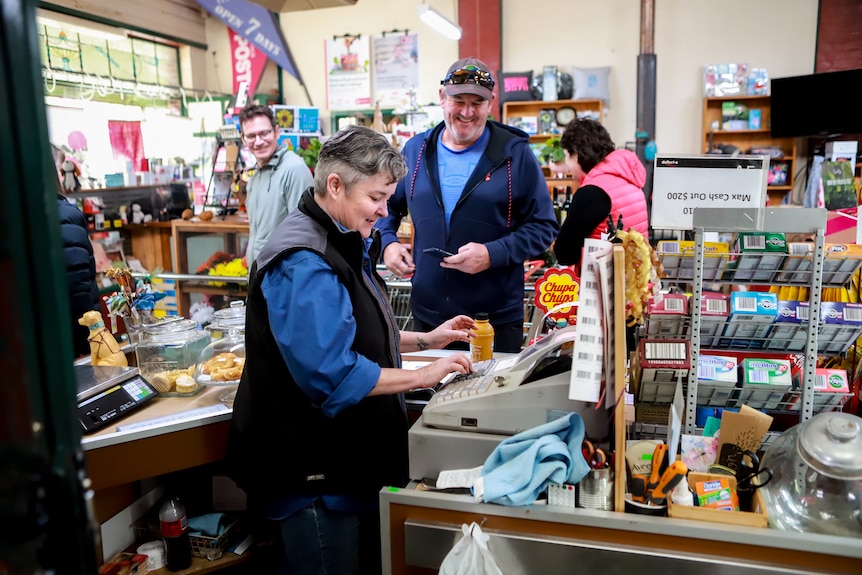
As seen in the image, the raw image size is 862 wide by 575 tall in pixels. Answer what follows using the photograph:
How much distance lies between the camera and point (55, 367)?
Result: 27.0 inches

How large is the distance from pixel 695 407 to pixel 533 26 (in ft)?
24.5

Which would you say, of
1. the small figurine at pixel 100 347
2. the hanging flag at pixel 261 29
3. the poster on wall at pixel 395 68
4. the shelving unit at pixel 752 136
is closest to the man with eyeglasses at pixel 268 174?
the small figurine at pixel 100 347

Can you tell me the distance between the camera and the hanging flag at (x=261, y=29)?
8720mm

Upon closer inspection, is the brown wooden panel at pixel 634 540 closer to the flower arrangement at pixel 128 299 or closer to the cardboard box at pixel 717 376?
the cardboard box at pixel 717 376

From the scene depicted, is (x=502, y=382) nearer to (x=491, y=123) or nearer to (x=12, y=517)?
(x=12, y=517)

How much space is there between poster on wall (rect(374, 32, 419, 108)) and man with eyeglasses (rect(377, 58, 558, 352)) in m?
5.99

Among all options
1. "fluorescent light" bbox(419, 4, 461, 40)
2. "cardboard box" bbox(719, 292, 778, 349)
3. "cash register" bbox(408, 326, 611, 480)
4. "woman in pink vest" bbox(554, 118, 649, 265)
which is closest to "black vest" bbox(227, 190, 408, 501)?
"cash register" bbox(408, 326, 611, 480)

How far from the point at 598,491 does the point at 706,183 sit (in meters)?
0.97

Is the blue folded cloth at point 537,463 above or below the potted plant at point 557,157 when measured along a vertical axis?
below

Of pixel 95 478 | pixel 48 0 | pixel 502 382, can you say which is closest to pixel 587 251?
pixel 502 382

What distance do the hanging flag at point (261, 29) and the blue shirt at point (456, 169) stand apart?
700 centimetres

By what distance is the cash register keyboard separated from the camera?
1.65m

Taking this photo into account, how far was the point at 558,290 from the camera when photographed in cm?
229

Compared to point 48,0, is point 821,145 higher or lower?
lower
